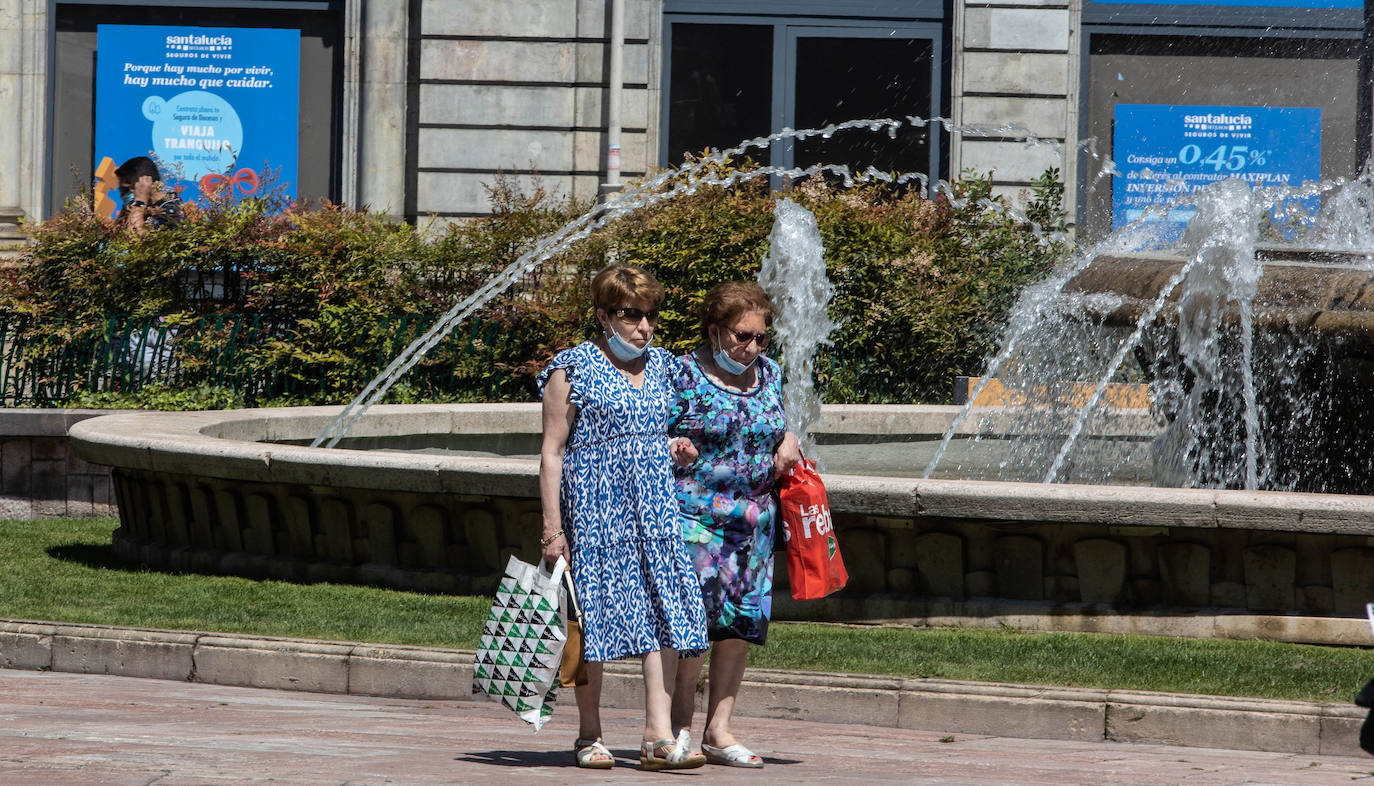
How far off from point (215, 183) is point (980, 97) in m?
8.11

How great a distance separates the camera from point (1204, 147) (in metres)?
19.2

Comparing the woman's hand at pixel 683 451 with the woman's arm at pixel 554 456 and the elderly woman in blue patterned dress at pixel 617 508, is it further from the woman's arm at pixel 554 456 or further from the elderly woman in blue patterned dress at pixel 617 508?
the woman's arm at pixel 554 456

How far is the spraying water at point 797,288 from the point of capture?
12.7 meters

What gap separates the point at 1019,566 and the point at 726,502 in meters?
2.37

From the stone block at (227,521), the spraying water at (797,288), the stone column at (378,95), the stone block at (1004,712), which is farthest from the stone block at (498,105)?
the stone block at (1004,712)

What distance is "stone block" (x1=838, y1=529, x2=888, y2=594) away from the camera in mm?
7344

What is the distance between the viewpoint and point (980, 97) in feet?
60.7

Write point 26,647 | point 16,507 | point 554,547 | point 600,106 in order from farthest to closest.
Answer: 1. point 600,106
2. point 16,507
3. point 26,647
4. point 554,547

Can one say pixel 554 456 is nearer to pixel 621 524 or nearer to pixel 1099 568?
pixel 621 524

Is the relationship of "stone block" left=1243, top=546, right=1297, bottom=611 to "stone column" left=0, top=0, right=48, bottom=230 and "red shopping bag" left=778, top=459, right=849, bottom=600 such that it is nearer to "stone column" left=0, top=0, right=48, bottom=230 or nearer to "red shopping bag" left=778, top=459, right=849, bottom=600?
"red shopping bag" left=778, top=459, right=849, bottom=600

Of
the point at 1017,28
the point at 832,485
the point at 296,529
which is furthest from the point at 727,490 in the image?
the point at 1017,28

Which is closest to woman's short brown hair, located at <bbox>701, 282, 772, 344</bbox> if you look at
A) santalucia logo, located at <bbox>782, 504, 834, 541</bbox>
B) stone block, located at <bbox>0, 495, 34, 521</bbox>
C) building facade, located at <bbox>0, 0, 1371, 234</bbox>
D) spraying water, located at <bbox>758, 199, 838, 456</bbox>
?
santalucia logo, located at <bbox>782, 504, 834, 541</bbox>

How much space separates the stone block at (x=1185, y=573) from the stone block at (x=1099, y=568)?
167 mm

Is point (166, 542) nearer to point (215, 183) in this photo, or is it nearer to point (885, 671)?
point (885, 671)
